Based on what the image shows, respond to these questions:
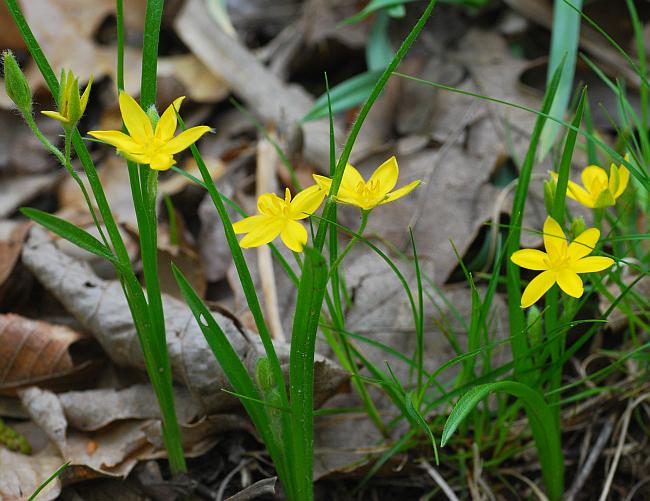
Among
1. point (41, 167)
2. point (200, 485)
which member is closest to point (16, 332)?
point (200, 485)

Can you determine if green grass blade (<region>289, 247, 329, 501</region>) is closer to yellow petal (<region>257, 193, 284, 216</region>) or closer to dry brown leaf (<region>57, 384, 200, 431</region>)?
yellow petal (<region>257, 193, 284, 216</region>)

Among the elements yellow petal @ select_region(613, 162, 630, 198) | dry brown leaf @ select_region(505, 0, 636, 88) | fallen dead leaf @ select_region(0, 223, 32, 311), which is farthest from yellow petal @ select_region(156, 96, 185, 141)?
dry brown leaf @ select_region(505, 0, 636, 88)

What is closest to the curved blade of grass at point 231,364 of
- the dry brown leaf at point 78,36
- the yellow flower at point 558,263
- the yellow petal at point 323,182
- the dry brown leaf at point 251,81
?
the yellow petal at point 323,182

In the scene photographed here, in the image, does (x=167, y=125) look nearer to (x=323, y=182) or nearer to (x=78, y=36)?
(x=323, y=182)

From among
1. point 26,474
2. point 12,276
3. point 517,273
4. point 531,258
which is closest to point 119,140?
point 531,258

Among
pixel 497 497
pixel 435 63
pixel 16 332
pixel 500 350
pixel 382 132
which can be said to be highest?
pixel 435 63

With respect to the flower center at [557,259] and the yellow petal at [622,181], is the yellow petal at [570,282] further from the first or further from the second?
the yellow petal at [622,181]

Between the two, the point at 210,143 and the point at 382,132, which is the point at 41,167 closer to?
the point at 210,143
